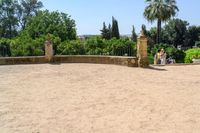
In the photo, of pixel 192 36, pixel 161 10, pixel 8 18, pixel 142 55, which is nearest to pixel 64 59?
pixel 142 55

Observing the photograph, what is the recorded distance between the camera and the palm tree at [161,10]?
4541 cm

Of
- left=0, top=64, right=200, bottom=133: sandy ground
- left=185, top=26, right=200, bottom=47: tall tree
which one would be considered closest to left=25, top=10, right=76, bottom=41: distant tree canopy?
left=0, top=64, right=200, bottom=133: sandy ground

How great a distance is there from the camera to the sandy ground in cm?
801

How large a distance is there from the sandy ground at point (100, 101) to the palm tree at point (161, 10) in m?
29.4

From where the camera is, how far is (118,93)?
11.7 metres

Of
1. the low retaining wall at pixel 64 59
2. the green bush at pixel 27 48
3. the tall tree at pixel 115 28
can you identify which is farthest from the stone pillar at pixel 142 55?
the tall tree at pixel 115 28

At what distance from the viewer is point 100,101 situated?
10484mm

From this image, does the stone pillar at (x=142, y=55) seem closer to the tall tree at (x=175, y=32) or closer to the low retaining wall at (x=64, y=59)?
the low retaining wall at (x=64, y=59)

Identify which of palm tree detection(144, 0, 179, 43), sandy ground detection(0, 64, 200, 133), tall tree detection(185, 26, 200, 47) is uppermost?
palm tree detection(144, 0, 179, 43)

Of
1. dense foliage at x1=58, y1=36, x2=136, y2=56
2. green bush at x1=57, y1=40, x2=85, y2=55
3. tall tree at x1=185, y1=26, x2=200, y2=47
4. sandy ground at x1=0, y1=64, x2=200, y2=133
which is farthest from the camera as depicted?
tall tree at x1=185, y1=26, x2=200, y2=47

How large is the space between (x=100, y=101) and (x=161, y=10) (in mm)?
36609

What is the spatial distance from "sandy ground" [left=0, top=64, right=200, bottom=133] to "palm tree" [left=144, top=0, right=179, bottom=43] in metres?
29.4

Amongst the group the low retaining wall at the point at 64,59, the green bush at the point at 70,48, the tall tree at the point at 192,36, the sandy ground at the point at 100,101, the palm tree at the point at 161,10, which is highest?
the palm tree at the point at 161,10

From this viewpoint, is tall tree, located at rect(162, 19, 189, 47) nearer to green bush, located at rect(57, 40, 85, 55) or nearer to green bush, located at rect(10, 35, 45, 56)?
green bush, located at rect(57, 40, 85, 55)
